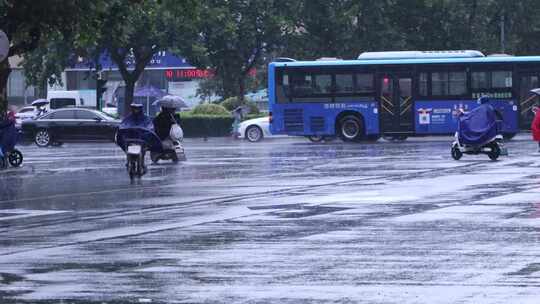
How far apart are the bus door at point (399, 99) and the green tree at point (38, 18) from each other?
699 inches

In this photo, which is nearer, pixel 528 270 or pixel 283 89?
pixel 528 270

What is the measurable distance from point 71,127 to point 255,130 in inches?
289

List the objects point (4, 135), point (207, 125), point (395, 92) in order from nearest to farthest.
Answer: point (4, 135) < point (395, 92) < point (207, 125)

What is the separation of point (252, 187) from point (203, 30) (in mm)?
38608

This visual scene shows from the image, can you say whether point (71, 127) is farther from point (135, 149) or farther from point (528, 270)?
point (528, 270)

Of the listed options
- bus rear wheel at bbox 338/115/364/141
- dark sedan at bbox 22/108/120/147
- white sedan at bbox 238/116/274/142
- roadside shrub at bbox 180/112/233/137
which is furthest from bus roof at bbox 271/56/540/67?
roadside shrub at bbox 180/112/233/137

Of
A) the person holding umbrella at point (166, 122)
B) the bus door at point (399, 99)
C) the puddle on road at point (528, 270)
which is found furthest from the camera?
the bus door at point (399, 99)

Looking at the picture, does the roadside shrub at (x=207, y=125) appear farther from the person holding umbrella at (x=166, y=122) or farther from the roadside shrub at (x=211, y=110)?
the person holding umbrella at (x=166, y=122)

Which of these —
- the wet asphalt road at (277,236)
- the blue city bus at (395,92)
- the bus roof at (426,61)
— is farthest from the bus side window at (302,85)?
the wet asphalt road at (277,236)

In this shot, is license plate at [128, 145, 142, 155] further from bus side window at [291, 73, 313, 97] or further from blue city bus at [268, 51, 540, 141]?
bus side window at [291, 73, 313, 97]

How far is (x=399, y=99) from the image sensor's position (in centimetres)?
5031

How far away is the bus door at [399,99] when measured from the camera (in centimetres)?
5019

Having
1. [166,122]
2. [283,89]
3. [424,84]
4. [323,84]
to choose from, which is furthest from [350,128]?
[166,122]

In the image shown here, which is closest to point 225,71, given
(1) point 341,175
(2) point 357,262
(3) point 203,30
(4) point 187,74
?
(3) point 203,30
